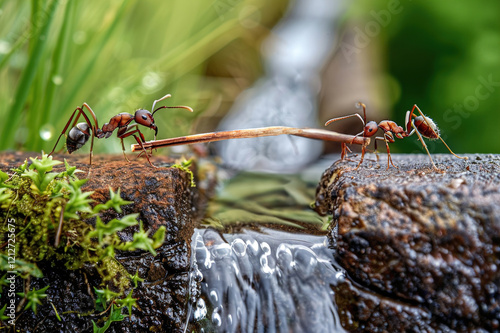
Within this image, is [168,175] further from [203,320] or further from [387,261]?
[387,261]

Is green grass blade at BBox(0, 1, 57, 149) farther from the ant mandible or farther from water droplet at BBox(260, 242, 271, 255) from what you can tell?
water droplet at BBox(260, 242, 271, 255)

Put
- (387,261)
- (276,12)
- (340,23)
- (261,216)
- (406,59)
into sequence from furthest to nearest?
(276,12) < (340,23) < (406,59) < (261,216) < (387,261)

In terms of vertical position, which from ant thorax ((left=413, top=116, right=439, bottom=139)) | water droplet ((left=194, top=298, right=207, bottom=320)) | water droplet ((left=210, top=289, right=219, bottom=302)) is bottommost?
water droplet ((left=194, top=298, right=207, bottom=320))

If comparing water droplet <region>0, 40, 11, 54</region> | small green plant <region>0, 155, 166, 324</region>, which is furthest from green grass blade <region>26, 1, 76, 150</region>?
small green plant <region>0, 155, 166, 324</region>

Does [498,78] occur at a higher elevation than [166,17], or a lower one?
lower

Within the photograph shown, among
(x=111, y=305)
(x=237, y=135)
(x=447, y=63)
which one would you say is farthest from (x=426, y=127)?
(x=447, y=63)

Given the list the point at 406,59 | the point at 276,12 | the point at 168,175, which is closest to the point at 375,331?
the point at 168,175

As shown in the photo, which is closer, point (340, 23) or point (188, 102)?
point (188, 102)
